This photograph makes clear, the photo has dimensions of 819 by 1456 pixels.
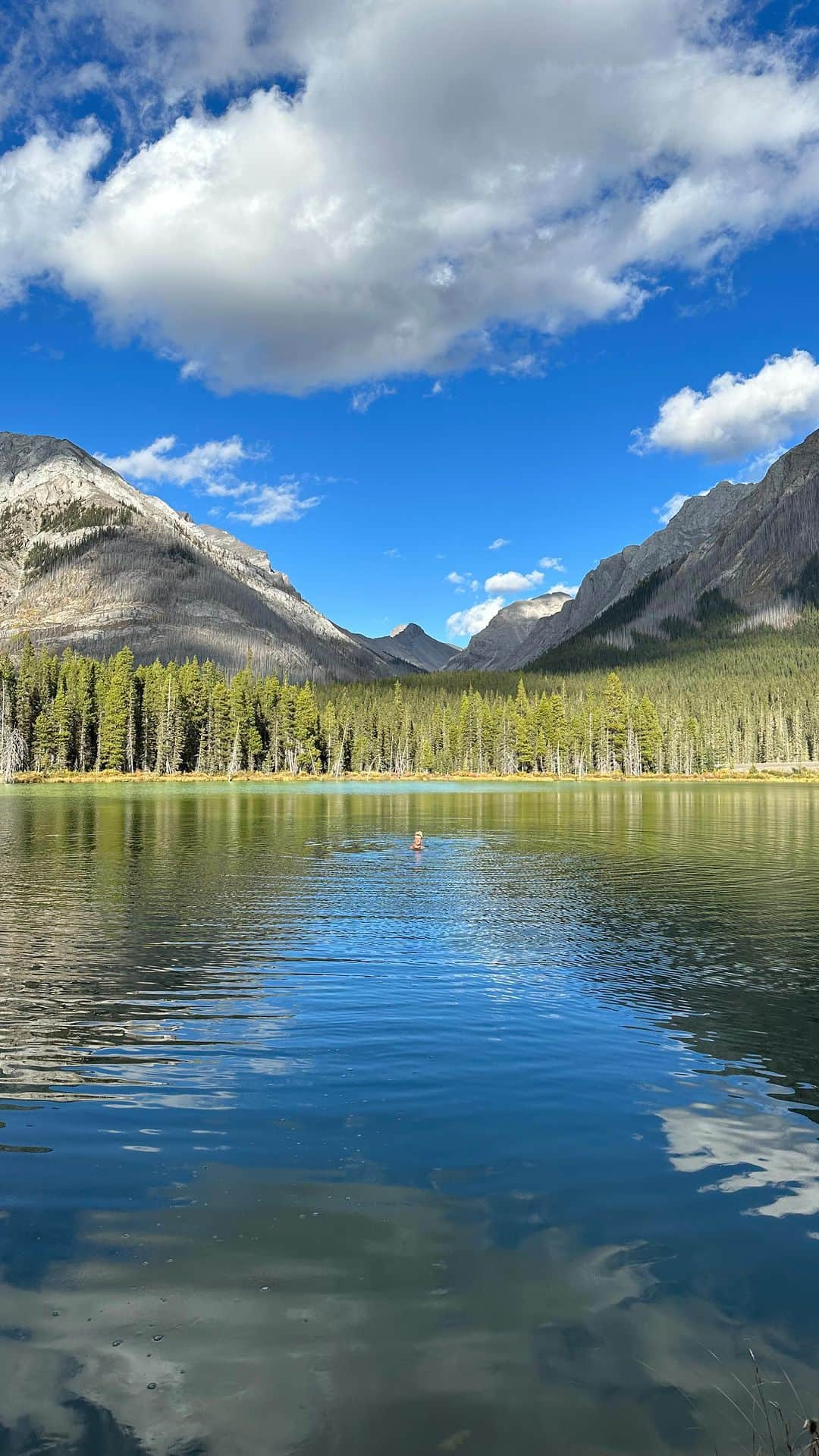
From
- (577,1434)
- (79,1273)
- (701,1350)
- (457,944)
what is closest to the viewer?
(577,1434)

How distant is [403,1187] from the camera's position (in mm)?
9898

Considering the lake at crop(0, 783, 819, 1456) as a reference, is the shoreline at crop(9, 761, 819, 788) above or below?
above

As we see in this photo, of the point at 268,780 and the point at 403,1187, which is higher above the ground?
the point at 268,780

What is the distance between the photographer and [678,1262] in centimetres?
839

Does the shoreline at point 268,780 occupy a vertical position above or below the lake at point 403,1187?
above

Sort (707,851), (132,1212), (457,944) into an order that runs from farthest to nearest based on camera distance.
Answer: (707,851) → (457,944) → (132,1212)

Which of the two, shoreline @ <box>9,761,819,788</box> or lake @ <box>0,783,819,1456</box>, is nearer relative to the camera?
lake @ <box>0,783,819,1456</box>

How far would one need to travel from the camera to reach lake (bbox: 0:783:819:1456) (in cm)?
652

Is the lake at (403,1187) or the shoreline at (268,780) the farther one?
the shoreline at (268,780)

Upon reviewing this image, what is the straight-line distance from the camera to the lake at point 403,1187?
652 cm

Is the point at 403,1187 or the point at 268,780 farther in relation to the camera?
the point at 268,780

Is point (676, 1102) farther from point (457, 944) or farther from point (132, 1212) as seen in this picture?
point (457, 944)

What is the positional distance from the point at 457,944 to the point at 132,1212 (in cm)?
1673

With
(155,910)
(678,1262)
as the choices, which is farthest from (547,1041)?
(155,910)
